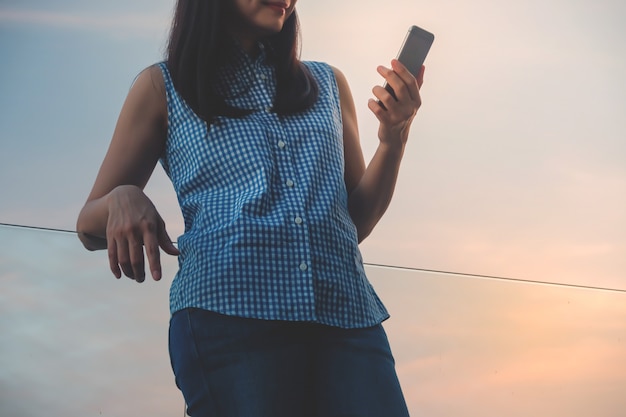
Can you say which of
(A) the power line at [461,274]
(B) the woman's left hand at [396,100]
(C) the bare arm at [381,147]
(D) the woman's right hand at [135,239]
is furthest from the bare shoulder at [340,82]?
(A) the power line at [461,274]

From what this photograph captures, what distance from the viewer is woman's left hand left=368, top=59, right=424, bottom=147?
84cm

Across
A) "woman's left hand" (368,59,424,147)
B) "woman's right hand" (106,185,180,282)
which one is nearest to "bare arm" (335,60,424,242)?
"woman's left hand" (368,59,424,147)

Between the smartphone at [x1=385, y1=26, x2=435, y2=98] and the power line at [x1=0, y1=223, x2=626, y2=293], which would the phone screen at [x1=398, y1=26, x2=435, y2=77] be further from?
the power line at [x1=0, y1=223, x2=626, y2=293]

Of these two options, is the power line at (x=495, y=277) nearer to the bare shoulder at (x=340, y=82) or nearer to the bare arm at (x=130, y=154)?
the bare shoulder at (x=340, y=82)

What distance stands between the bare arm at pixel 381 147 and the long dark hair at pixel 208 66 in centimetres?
8

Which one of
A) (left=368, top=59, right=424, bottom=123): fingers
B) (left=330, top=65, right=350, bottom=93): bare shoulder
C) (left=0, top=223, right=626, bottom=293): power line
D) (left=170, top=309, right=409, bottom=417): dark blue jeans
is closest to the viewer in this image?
(left=170, top=309, right=409, bottom=417): dark blue jeans

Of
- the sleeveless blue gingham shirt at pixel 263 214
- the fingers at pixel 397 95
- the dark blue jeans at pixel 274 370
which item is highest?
the fingers at pixel 397 95

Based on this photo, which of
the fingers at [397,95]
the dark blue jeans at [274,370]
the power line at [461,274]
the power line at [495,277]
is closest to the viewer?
the dark blue jeans at [274,370]

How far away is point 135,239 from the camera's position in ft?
2.35

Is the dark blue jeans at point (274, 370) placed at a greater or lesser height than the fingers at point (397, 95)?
lesser

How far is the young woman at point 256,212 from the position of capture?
0.73 metres

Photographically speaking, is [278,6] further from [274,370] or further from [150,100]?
[274,370]

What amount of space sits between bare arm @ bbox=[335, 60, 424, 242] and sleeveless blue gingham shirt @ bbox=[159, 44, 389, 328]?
0.15 feet

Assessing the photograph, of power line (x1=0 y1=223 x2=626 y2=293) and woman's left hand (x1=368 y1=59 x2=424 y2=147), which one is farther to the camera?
power line (x1=0 y1=223 x2=626 y2=293)
